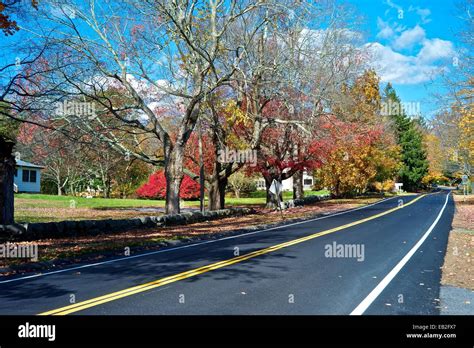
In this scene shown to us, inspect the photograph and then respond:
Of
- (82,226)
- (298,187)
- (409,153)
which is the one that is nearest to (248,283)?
(82,226)

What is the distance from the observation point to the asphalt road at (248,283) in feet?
21.3

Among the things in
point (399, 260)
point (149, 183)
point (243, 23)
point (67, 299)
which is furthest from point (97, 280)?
point (149, 183)

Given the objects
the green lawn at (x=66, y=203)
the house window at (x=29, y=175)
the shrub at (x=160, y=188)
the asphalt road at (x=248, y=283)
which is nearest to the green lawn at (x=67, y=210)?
the green lawn at (x=66, y=203)

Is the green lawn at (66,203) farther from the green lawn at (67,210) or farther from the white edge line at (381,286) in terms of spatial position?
the white edge line at (381,286)

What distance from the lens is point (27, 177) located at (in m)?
46.7

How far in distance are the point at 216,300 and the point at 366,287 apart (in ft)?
9.34

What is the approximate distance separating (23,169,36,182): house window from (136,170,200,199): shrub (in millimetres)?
12433

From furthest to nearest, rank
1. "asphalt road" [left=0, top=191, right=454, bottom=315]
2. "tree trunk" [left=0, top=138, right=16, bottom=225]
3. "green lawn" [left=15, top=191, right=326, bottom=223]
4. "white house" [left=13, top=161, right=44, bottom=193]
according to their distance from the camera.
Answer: "white house" [left=13, top=161, right=44, bottom=193]
"green lawn" [left=15, top=191, right=326, bottom=223]
"tree trunk" [left=0, top=138, right=16, bottom=225]
"asphalt road" [left=0, top=191, right=454, bottom=315]

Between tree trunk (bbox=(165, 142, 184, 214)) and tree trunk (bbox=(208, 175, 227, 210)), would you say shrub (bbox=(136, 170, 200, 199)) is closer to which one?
tree trunk (bbox=(208, 175, 227, 210))

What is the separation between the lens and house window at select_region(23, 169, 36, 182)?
46419 mm

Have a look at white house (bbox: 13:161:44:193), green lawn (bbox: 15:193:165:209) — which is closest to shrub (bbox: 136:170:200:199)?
green lawn (bbox: 15:193:165:209)

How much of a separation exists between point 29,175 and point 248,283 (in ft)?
148

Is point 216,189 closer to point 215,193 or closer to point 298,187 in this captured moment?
point 215,193
